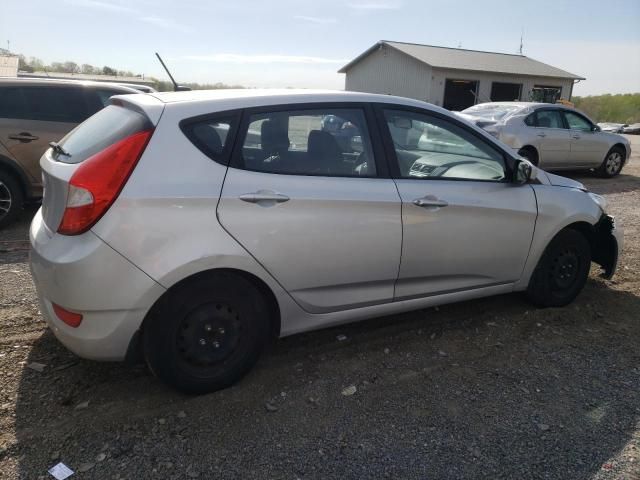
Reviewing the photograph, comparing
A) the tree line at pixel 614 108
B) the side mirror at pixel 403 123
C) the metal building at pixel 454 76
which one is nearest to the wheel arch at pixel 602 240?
the side mirror at pixel 403 123

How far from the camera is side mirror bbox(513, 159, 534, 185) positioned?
3.64 metres

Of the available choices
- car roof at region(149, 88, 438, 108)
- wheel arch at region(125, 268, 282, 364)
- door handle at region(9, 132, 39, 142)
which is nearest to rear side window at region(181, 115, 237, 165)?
car roof at region(149, 88, 438, 108)

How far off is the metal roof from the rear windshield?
2535cm

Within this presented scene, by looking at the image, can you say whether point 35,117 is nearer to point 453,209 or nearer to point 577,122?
point 453,209

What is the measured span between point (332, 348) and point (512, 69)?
97.1 feet

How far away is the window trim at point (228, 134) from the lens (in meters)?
2.65

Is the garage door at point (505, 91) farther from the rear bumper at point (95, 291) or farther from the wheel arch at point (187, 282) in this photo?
the rear bumper at point (95, 291)

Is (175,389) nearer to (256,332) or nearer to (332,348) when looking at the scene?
(256,332)

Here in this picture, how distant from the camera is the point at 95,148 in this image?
2648mm

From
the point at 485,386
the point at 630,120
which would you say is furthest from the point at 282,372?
the point at 630,120

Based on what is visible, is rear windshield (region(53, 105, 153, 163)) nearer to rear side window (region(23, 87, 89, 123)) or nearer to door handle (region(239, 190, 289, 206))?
door handle (region(239, 190, 289, 206))

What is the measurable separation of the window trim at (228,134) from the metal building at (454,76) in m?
25.1

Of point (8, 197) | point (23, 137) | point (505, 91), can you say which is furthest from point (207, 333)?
point (505, 91)

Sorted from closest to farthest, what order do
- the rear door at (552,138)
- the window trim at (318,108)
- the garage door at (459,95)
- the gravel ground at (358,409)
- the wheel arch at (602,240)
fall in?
the gravel ground at (358,409) → the window trim at (318,108) → the wheel arch at (602,240) → the rear door at (552,138) → the garage door at (459,95)
